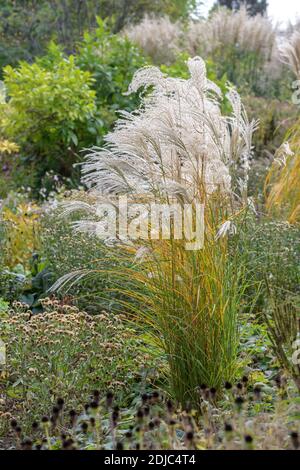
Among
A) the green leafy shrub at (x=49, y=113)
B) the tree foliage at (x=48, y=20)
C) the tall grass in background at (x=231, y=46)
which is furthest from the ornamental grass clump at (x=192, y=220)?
the tree foliage at (x=48, y=20)

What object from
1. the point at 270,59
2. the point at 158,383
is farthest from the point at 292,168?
the point at 270,59

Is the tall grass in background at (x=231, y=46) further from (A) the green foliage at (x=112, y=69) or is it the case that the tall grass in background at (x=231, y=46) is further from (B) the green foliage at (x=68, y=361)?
(B) the green foliage at (x=68, y=361)

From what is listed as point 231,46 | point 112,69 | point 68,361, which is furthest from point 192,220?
point 231,46

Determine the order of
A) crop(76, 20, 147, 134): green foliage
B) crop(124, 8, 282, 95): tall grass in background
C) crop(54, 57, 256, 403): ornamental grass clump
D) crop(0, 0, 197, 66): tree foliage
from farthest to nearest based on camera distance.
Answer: crop(0, 0, 197, 66): tree foliage, crop(124, 8, 282, 95): tall grass in background, crop(76, 20, 147, 134): green foliage, crop(54, 57, 256, 403): ornamental grass clump

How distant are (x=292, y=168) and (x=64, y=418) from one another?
3573mm

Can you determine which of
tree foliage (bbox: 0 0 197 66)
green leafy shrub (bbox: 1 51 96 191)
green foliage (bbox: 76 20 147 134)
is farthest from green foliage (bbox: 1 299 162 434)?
tree foliage (bbox: 0 0 197 66)

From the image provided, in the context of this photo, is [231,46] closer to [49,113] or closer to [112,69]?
[112,69]

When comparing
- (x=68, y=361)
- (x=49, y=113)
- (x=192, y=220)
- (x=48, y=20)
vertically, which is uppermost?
(x=48, y=20)

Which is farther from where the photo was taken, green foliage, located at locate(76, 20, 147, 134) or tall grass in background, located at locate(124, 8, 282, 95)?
tall grass in background, located at locate(124, 8, 282, 95)

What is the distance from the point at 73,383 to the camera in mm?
3852

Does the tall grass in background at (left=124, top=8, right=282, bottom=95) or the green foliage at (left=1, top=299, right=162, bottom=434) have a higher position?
the tall grass in background at (left=124, top=8, right=282, bottom=95)

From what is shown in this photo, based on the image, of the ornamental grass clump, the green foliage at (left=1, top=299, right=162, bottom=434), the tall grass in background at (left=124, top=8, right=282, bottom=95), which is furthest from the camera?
the tall grass in background at (left=124, top=8, right=282, bottom=95)

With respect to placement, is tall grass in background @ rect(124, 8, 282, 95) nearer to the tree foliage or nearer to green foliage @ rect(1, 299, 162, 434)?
the tree foliage
